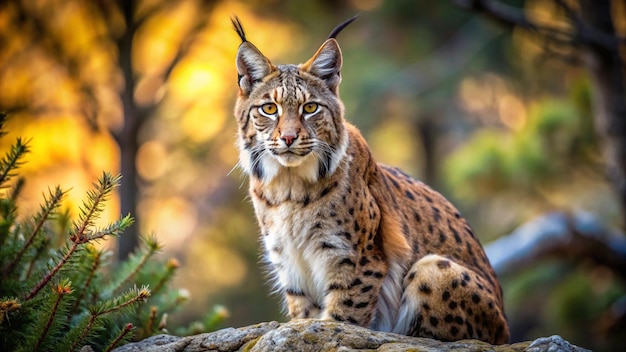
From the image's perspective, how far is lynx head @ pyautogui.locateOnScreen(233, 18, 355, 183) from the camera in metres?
5.71

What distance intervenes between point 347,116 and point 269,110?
13.8 m

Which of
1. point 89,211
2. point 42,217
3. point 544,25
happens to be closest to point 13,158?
point 42,217

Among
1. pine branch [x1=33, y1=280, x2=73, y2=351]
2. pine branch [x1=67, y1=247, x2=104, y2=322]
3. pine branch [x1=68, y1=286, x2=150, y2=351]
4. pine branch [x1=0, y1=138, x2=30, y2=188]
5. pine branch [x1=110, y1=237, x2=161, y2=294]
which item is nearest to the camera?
pine branch [x1=33, y1=280, x2=73, y2=351]

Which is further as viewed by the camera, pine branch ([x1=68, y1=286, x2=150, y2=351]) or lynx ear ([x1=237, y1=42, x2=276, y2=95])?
lynx ear ([x1=237, y1=42, x2=276, y2=95])

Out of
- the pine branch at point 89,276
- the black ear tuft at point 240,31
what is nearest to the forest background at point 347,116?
the pine branch at point 89,276

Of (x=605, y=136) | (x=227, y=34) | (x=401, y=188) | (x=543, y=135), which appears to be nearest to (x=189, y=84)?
(x=227, y=34)

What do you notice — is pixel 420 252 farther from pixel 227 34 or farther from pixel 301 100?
pixel 227 34

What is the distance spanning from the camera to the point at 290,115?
227 inches

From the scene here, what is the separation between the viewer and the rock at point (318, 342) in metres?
4.22

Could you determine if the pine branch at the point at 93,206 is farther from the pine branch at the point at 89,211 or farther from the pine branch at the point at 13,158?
→ the pine branch at the point at 13,158

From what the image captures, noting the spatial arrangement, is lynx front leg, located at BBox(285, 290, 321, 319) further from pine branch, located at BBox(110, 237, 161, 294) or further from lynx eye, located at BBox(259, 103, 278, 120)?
lynx eye, located at BBox(259, 103, 278, 120)

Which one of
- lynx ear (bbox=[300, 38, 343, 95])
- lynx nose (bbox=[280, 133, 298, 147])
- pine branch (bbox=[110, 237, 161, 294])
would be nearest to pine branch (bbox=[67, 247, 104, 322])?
pine branch (bbox=[110, 237, 161, 294])

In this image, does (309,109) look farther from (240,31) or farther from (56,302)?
(56,302)

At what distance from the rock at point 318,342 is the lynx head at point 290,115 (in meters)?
1.47
